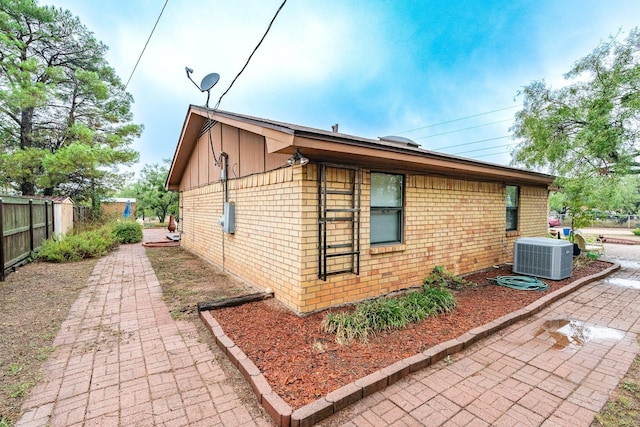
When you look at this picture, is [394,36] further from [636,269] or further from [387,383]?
[387,383]

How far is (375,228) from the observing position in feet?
16.4

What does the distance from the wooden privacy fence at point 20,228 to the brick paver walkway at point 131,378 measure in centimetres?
370

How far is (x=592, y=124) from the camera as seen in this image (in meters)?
7.19

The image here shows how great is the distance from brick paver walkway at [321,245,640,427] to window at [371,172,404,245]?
216cm

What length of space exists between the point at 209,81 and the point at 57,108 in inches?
593

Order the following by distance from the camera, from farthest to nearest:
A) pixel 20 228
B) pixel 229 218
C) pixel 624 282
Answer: pixel 20 228 < pixel 624 282 < pixel 229 218

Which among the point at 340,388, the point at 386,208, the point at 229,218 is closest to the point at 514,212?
the point at 386,208

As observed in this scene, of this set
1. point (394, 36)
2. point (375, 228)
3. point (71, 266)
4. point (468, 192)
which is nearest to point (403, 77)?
point (394, 36)

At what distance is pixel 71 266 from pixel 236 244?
5.02 m

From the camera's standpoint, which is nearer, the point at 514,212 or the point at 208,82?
the point at 208,82

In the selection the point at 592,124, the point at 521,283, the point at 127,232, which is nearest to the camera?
the point at 521,283

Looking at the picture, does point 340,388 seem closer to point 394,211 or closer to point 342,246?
point 342,246

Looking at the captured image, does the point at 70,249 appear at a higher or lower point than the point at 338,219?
lower

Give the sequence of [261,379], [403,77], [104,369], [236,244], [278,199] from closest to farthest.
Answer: [261,379] < [104,369] < [278,199] < [236,244] < [403,77]
